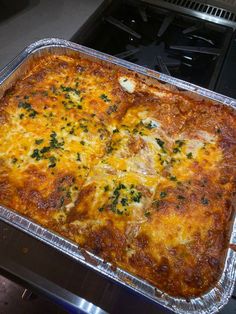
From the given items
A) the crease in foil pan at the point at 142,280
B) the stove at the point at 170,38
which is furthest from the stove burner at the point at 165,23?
the crease in foil pan at the point at 142,280

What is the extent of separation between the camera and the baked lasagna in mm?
1733

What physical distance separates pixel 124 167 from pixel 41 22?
2045mm

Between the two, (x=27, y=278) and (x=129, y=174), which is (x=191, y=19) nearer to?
(x=129, y=174)

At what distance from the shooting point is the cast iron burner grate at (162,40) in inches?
111

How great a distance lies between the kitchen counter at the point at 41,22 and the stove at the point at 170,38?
309 millimetres

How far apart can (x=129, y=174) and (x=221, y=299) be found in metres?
0.82

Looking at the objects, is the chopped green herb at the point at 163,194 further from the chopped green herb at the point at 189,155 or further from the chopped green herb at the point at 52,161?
the chopped green herb at the point at 52,161

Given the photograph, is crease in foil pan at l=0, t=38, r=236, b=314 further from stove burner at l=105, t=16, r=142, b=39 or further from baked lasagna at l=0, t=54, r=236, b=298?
stove burner at l=105, t=16, r=142, b=39

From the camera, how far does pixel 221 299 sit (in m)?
1.59

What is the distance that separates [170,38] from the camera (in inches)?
121

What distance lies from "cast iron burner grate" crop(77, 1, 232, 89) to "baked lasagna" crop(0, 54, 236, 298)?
42cm

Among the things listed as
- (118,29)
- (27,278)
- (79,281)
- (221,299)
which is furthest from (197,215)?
(118,29)

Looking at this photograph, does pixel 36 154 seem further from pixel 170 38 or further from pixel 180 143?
pixel 170 38

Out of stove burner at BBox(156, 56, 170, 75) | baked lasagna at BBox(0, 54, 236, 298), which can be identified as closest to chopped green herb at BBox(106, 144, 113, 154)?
baked lasagna at BBox(0, 54, 236, 298)
